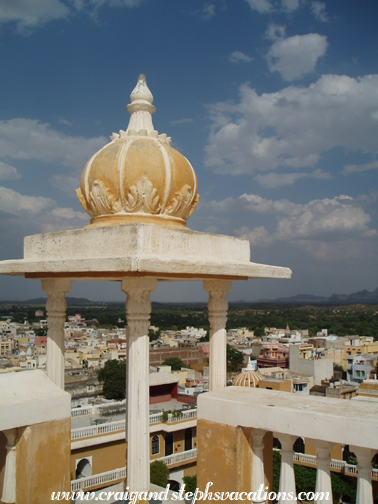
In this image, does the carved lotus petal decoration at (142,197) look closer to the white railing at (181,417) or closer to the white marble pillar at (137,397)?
the white marble pillar at (137,397)

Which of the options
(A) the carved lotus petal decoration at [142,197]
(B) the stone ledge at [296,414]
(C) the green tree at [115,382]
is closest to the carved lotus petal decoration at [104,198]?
(A) the carved lotus petal decoration at [142,197]

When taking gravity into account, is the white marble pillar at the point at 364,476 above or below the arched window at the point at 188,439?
above

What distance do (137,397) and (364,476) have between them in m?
2.47

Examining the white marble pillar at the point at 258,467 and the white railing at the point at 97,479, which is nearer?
the white marble pillar at the point at 258,467

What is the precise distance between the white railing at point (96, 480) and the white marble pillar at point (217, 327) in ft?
43.2

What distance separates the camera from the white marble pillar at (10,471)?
431 cm

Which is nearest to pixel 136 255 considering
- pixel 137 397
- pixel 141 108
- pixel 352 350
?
pixel 137 397

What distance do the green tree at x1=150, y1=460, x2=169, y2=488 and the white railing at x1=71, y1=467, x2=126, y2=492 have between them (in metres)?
2.05

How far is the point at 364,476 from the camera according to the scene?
153 inches

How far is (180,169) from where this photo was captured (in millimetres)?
6180

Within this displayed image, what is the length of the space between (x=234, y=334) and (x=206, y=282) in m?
112

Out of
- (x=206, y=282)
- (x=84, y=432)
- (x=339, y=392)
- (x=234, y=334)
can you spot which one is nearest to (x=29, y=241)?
(x=206, y=282)

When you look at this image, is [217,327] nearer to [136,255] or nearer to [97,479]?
[136,255]

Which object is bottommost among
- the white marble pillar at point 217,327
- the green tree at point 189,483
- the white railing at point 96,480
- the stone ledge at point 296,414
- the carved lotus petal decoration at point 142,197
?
the green tree at point 189,483
